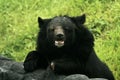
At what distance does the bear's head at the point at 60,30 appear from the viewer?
246 inches

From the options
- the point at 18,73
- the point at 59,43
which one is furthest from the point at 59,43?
the point at 18,73

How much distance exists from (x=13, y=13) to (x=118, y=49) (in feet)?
9.39

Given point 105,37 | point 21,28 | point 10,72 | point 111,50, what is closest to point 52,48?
point 10,72

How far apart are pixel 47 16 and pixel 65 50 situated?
3268 millimetres

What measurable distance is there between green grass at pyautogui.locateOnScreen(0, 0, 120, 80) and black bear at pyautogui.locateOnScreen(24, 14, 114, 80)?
5.92ft

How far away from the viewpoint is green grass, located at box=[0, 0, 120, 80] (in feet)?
29.0

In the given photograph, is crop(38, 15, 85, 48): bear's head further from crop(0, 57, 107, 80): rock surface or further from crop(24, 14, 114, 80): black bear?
crop(0, 57, 107, 80): rock surface

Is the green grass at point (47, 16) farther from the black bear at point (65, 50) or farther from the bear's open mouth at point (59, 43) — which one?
the bear's open mouth at point (59, 43)

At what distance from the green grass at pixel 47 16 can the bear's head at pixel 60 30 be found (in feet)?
6.25

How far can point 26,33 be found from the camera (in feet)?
31.0

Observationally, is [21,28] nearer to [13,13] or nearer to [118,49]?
[13,13]

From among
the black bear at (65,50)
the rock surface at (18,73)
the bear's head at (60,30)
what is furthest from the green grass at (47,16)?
the rock surface at (18,73)

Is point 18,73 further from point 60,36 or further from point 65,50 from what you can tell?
point 60,36

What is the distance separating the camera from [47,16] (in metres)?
Result: 9.60
